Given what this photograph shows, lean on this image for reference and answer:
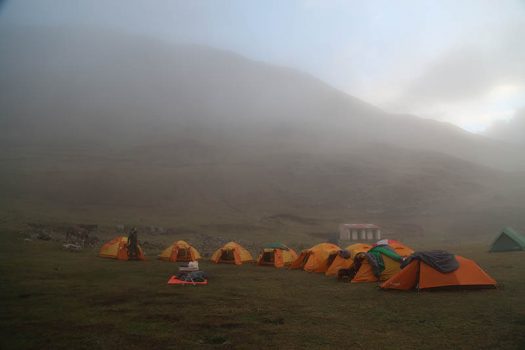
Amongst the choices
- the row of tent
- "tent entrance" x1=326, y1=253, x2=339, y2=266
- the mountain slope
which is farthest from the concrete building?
"tent entrance" x1=326, y1=253, x2=339, y2=266

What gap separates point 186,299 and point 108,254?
1423 cm

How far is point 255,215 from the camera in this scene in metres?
69.2

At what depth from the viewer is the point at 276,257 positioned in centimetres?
2395

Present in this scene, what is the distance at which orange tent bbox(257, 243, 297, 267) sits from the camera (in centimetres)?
2391

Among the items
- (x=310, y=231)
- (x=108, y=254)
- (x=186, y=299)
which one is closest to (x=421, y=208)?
(x=310, y=231)

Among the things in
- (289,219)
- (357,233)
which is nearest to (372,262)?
(357,233)

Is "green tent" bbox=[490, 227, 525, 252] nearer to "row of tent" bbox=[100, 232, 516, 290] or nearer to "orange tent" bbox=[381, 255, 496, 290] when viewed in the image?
"row of tent" bbox=[100, 232, 516, 290]

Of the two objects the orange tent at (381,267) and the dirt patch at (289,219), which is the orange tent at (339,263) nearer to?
the orange tent at (381,267)

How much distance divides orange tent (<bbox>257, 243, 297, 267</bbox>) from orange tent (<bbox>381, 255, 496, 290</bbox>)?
1078 cm

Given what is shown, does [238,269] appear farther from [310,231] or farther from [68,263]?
[310,231]

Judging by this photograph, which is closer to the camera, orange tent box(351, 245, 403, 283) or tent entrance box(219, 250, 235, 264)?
orange tent box(351, 245, 403, 283)

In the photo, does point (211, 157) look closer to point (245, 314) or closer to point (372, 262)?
point (372, 262)

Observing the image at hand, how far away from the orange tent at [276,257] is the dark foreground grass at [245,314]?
6.65 meters

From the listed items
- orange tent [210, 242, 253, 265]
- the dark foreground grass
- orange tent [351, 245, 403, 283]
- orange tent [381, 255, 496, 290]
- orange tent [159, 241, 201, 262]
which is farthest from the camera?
orange tent [159, 241, 201, 262]
